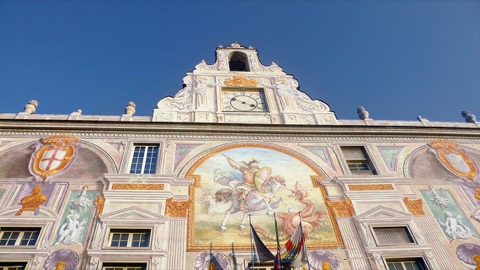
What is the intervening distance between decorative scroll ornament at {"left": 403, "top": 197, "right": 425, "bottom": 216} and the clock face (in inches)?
313

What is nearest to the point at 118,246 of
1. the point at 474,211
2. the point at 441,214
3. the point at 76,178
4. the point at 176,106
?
the point at 76,178

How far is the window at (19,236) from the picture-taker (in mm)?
13359

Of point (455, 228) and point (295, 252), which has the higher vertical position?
point (455, 228)

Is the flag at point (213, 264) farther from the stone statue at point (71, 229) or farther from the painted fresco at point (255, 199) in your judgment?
the stone statue at point (71, 229)

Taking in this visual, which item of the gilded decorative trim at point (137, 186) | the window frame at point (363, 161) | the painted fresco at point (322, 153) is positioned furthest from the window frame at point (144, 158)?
the window frame at point (363, 161)

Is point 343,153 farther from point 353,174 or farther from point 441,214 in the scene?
point 441,214

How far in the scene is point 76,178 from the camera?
15.8 metres

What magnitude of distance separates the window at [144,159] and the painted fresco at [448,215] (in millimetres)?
10844

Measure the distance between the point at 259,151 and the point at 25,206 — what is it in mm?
9149

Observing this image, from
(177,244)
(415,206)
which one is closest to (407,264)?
(415,206)

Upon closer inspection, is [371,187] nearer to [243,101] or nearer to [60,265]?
[243,101]

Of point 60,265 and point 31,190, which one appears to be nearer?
point 60,265

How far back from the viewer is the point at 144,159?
1717 centimetres

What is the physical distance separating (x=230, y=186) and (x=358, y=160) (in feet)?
19.7
